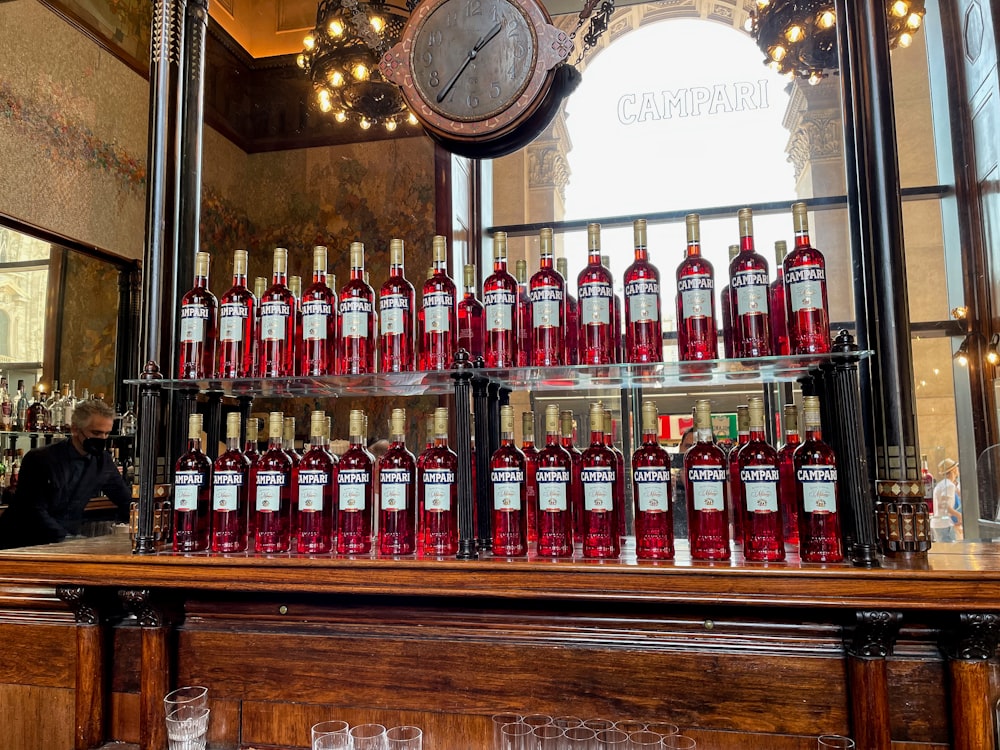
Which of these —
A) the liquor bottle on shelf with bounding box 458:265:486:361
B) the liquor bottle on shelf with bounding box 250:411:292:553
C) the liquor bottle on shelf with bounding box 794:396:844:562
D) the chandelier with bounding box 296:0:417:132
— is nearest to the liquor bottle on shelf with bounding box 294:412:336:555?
the liquor bottle on shelf with bounding box 250:411:292:553

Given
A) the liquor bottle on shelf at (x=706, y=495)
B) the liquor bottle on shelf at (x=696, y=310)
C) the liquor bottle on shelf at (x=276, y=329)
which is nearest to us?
the liquor bottle on shelf at (x=706, y=495)

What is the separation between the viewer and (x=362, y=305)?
1868 mm

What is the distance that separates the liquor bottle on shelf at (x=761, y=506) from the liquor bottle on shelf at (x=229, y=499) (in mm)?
1177

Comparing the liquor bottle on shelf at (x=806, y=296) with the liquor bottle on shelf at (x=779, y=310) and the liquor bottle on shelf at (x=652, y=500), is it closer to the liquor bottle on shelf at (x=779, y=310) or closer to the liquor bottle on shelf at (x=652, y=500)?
the liquor bottle on shelf at (x=779, y=310)

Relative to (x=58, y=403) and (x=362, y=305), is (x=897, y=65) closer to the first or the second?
(x=362, y=305)

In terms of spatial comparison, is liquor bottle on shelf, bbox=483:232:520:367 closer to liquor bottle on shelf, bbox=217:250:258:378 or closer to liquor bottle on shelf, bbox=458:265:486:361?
liquor bottle on shelf, bbox=458:265:486:361

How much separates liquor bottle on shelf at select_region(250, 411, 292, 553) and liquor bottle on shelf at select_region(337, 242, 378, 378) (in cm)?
22

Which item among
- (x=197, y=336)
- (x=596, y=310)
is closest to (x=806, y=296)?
(x=596, y=310)

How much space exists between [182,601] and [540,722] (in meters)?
0.96

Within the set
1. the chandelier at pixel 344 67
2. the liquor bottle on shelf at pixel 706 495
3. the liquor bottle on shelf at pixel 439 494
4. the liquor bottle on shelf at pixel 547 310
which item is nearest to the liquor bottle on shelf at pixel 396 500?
the liquor bottle on shelf at pixel 439 494

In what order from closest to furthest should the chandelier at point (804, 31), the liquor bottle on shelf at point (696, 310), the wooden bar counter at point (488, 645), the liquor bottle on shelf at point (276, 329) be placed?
the wooden bar counter at point (488, 645), the liquor bottle on shelf at point (696, 310), the liquor bottle on shelf at point (276, 329), the chandelier at point (804, 31)

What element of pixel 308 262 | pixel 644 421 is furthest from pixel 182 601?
pixel 308 262

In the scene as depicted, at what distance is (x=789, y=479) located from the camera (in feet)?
5.32

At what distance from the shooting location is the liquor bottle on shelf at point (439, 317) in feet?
5.91
